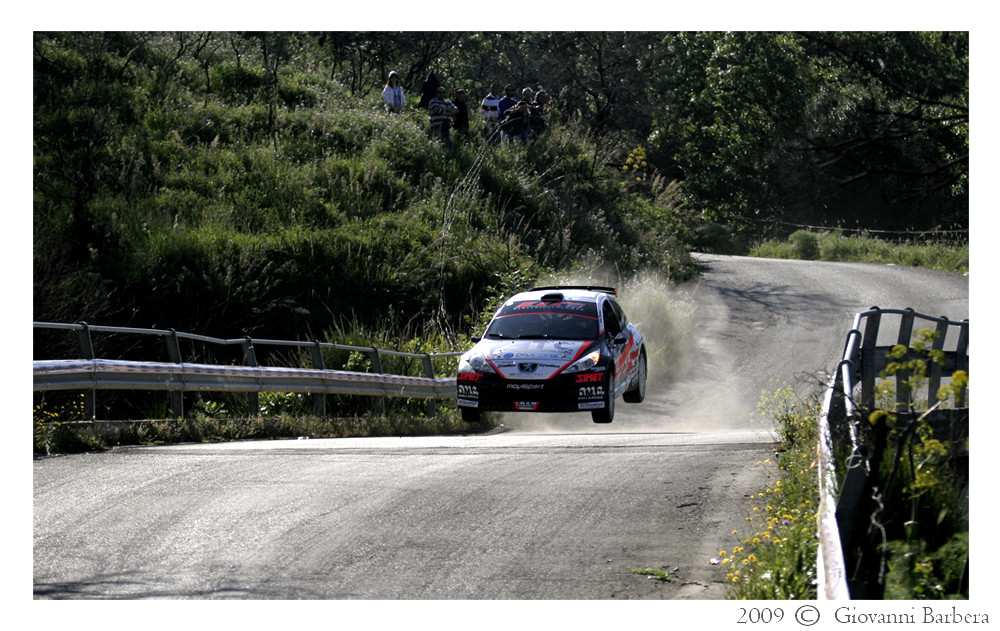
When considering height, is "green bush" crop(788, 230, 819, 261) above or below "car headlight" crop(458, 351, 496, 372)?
above

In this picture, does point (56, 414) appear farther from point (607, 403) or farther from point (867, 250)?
point (867, 250)

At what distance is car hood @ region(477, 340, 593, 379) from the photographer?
599 inches

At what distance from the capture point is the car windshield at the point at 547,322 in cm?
1606

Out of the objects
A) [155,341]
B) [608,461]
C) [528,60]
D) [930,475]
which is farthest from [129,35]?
[930,475]

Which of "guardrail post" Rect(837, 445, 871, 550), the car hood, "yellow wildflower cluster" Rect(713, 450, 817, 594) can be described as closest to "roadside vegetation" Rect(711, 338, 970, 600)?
"yellow wildflower cluster" Rect(713, 450, 817, 594)

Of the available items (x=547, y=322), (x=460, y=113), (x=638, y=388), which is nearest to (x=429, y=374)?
(x=638, y=388)

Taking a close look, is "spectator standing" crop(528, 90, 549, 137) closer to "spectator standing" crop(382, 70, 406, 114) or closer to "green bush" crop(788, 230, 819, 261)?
"spectator standing" crop(382, 70, 406, 114)

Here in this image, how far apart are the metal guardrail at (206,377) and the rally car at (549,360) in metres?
2.49

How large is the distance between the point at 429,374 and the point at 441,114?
14194 mm

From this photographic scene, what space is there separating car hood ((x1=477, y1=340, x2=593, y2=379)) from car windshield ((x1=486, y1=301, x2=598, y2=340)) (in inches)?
12.3

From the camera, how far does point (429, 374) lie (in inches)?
773

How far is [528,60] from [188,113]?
22.9m

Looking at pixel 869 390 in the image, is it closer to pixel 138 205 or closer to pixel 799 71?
pixel 138 205

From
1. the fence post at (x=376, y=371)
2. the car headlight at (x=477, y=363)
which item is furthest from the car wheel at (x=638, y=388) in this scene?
the fence post at (x=376, y=371)
